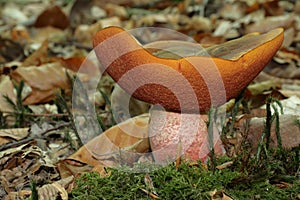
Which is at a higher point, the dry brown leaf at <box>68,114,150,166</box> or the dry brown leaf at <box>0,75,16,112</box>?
the dry brown leaf at <box>68,114,150,166</box>

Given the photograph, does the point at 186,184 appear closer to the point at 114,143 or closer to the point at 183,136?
the point at 183,136

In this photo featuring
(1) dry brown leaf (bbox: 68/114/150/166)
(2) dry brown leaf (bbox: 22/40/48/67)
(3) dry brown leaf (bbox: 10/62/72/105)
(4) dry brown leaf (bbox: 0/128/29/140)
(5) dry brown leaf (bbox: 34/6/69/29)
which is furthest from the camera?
(5) dry brown leaf (bbox: 34/6/69/29)

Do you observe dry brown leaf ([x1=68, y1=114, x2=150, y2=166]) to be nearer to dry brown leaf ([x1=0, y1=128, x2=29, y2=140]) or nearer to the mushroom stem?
the mushroom stem

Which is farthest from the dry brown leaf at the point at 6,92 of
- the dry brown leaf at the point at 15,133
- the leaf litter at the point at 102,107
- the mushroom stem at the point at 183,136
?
the mushroom stem at the point at 183,136

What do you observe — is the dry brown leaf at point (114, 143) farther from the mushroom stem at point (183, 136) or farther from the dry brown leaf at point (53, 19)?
the dry brown leaf at point (53, 19)

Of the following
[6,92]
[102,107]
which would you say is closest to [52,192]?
[102,107]

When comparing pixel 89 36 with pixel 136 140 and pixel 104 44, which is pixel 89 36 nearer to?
pixel 136 140

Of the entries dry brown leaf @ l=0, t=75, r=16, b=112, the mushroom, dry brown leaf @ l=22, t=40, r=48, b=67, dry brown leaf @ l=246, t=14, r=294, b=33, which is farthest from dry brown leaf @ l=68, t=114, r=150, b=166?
dry brown leaf @ l=246, t=14, r=294, b=33
